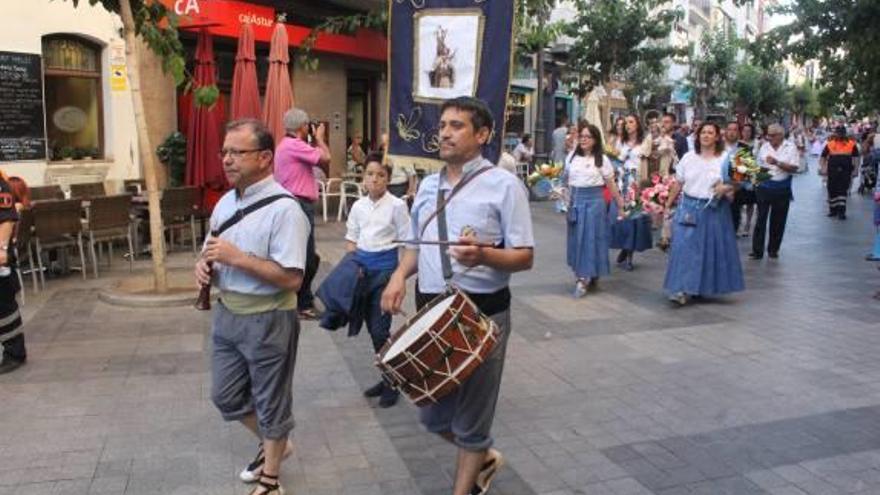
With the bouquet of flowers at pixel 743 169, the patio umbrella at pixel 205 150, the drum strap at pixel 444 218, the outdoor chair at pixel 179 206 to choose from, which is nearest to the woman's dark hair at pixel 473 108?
the drum strap at pixel 444 218

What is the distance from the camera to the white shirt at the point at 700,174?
8.37m

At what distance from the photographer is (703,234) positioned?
850cm

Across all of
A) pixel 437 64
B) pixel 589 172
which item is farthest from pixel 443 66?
pixel 589 172

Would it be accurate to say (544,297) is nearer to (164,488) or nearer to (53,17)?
(164,488)

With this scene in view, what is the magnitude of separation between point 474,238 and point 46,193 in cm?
906

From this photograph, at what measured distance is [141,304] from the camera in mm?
8320

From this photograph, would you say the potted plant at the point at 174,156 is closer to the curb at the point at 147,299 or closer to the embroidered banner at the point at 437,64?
the curb at the point at 147,299

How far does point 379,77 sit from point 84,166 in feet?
28.4

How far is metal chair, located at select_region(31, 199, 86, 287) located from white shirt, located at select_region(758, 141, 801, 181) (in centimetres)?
884

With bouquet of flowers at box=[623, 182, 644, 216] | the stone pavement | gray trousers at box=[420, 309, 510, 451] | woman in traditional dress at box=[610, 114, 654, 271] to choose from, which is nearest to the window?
the stone pavement

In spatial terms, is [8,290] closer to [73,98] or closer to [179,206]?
[179,206]

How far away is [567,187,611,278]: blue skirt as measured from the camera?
9117 mm

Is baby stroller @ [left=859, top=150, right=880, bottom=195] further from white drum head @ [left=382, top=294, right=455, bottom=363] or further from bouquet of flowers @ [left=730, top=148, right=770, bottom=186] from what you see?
white drum head @ [left=382, top=294, right=455, bottom=363]

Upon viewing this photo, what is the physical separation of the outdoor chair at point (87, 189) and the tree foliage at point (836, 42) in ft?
36.7
